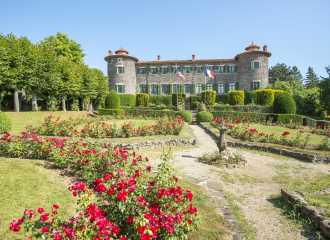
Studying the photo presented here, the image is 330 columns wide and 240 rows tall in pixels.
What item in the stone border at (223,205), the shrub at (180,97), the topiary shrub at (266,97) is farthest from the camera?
the shrub at (180,97)

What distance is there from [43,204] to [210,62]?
33.0 meters

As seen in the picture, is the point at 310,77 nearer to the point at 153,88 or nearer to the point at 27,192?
the point at 153,88

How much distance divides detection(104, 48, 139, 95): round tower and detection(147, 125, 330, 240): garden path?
25.3m

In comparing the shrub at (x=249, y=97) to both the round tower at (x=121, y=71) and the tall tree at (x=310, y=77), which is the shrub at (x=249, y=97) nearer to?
the round tower at (x=121, y=71)

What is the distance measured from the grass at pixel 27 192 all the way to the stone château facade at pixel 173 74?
28.1 m

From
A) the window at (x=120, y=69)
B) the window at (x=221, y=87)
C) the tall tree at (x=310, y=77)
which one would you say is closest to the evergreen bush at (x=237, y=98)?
the window at (x=221, y=87)

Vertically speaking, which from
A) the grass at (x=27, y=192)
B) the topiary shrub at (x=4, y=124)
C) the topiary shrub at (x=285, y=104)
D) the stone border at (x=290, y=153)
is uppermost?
the topiary shrub at (x=285, y=104)

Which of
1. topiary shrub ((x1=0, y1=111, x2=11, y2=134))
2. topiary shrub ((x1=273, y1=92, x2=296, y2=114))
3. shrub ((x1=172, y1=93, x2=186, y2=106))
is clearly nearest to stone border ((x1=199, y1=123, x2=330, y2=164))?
topiary shrub ((x1=273, y1=92, x2=296, y2=114))

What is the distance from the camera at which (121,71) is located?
32.1 m

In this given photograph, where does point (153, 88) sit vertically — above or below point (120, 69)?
A: below

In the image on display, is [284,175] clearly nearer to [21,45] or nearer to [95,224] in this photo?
[95,224]

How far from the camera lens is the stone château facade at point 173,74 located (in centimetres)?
3144

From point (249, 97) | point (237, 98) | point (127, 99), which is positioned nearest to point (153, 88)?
point (127, 99)

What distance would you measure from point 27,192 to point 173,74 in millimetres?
31568
